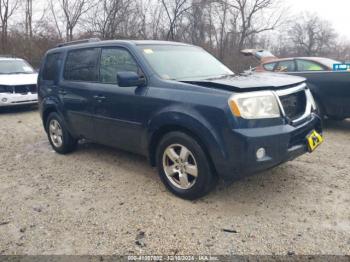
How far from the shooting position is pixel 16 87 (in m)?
9.34

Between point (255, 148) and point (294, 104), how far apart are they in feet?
3.16

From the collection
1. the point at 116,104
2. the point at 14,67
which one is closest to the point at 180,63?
Answer: the point at 116,104

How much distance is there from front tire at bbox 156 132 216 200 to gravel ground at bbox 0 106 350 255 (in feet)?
0.48

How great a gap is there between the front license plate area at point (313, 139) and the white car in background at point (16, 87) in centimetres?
818

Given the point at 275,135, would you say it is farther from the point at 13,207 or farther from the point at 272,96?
the point at 13,207

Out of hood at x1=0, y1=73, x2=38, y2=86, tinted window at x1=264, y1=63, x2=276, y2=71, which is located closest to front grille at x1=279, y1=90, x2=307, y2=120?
tinted window at x1=264, y1=63, x2=276, y2=71

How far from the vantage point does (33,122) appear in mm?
8281

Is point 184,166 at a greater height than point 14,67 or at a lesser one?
lesser

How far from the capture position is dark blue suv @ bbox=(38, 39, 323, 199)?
10.2 ft

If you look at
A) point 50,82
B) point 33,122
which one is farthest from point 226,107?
point 33,122

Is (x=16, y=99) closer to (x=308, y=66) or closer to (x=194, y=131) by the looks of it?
(x=194, y=131)

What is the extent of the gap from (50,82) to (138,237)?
3.48m

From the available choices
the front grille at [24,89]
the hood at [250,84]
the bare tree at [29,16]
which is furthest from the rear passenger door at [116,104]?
the bare tree at [29,16]

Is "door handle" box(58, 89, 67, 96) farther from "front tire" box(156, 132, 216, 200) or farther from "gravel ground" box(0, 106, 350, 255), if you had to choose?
"front tire" box(156, 132, 216, 200)
